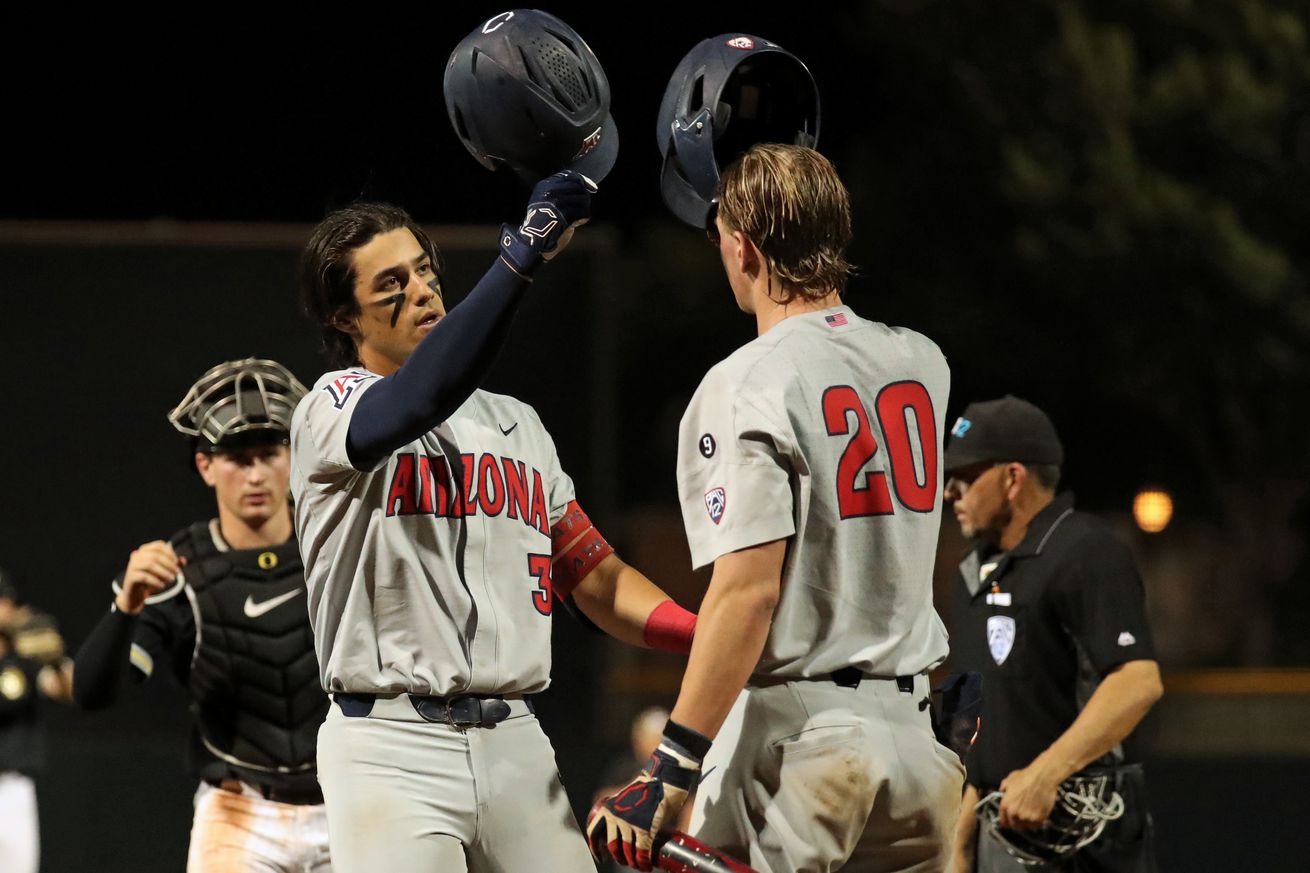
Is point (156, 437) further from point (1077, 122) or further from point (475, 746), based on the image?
point (1077, 122)

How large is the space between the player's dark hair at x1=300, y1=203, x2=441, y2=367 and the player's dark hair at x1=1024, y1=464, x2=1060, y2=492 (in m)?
2.32

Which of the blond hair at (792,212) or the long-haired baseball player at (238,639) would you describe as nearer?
the blond hair at (792,212)

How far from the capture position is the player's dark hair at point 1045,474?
529cm

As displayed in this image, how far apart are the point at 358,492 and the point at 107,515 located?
5609mm

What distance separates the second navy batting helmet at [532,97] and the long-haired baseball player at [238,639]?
1655mm

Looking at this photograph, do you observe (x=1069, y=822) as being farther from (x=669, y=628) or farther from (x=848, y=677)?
(x=848, y=677)

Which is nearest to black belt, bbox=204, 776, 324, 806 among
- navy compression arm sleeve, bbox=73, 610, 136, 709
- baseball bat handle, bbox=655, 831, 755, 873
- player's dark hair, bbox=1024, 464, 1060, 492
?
navy compression arm sleeve, bbox=73, 610, 136, 709

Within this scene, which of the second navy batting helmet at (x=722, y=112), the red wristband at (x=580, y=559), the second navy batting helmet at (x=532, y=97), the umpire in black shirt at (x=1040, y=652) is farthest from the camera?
the umpire in black shirt at (x=1040, y=652)

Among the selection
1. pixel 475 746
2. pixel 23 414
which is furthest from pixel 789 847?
pixel 23 414

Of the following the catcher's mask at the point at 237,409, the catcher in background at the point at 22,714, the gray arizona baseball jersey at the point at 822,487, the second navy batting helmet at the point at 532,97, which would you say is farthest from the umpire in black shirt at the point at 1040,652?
the catcher in background at the point at 22,714

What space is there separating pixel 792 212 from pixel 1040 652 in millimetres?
2343

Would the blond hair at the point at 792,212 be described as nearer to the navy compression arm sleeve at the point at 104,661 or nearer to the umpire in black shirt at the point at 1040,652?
the umpire in black shirt at the point at 1040,652

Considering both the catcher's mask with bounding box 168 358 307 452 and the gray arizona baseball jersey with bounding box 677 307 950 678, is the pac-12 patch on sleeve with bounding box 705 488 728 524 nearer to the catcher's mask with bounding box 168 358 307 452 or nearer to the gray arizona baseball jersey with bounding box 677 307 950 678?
the gray arizona baseball jersey with bounding box 677 307 950 678

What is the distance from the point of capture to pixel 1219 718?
55.8ft
